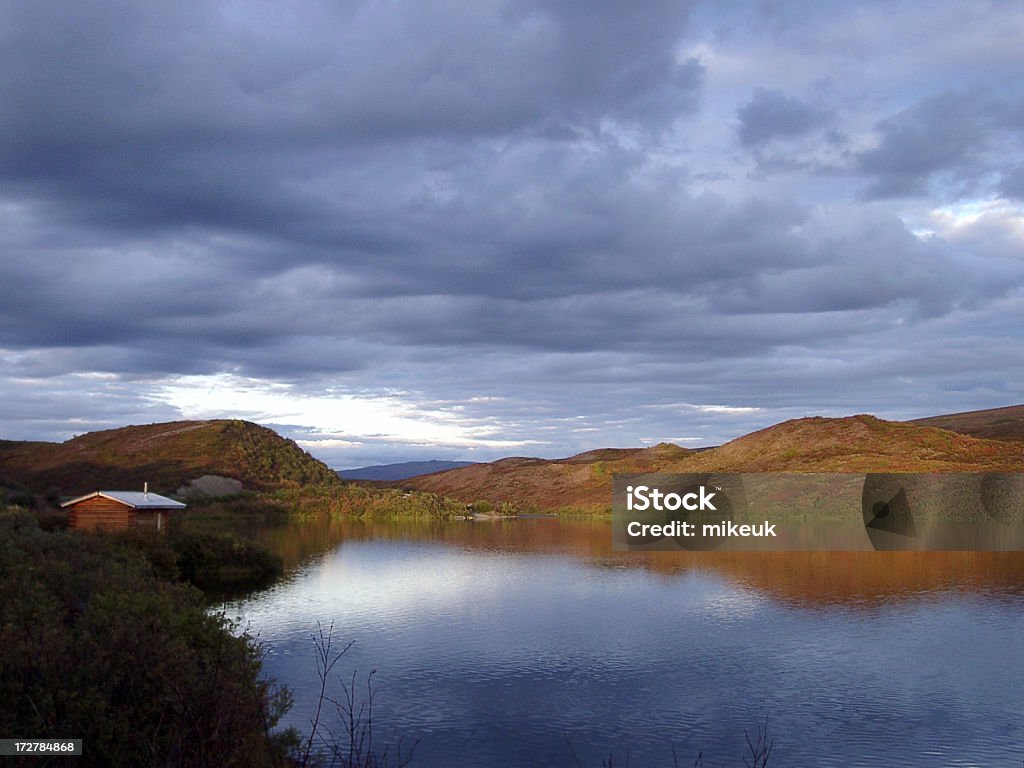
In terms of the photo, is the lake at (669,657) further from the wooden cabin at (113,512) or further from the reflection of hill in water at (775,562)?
the wooden cabin at (113,512)

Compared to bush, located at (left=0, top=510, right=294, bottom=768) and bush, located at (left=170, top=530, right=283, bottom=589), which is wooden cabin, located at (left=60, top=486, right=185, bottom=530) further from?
bush, located at (left=0, top=510, right=294, bottom=768)

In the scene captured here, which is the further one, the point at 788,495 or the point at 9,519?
the point at 788,495

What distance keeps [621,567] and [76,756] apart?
46.9 metres

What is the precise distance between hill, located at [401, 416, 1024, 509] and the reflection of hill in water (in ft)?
102

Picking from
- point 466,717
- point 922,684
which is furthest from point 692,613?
point 466,717

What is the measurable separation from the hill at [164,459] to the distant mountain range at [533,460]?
25 centimetres

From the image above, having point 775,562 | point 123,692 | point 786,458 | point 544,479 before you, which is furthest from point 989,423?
point 123,692

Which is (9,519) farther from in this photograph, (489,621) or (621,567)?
(621,567)

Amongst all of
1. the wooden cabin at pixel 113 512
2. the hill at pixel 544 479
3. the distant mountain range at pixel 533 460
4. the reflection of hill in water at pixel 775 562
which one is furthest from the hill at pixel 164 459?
the wooden cabin at pixel 113 512

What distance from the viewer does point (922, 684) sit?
25.4 metres

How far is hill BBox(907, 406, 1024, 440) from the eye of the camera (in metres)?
139

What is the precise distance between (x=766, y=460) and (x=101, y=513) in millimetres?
81875

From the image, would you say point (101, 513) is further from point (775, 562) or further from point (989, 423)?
point (989, 423)

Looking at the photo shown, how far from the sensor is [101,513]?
2163 inches
